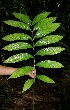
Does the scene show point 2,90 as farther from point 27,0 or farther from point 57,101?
point 27,0

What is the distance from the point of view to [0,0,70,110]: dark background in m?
3.98

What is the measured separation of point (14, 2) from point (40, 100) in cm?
201

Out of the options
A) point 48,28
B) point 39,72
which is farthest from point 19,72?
point 39,72

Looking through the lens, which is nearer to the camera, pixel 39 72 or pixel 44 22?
pixel 44 22

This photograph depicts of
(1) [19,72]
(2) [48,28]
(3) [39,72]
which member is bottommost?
(3) [39,72]

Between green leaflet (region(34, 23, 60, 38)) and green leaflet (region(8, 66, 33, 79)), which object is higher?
green leaflet (region(34, 23, 60, 38))

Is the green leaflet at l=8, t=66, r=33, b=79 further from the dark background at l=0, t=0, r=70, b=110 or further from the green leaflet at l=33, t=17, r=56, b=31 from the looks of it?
the dark background at l=0, t=0, r=70, b=110

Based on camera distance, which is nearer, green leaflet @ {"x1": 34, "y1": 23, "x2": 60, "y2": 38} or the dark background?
green leaflet @ {"x1": 34, "y1": 23, "x2": 60, "y2": 38}

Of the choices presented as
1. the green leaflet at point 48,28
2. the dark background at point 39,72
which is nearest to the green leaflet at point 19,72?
the green leaflet at point 48,28

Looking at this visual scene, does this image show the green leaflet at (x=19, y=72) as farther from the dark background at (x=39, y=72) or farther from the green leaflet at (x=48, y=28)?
the dark background at (x=39, y=72)

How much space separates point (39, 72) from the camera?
4910mm

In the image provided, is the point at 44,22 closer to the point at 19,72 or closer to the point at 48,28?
the point at 48,28

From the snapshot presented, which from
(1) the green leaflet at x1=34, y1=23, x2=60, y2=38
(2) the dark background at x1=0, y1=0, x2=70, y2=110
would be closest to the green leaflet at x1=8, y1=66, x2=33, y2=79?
(1) the green leaflet at x1=34, y1=23, x2=60, y2=38

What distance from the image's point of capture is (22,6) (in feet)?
15.9
